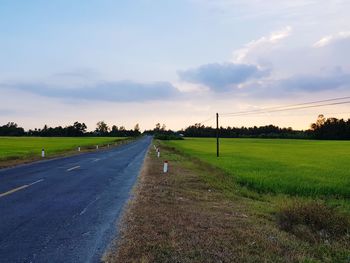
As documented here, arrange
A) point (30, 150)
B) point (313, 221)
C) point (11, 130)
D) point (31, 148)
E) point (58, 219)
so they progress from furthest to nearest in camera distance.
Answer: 1. point (11, 130)
2. point (31, 148)
3. point (30, 150)
4. point (313, 221)
5. point (58, 219)

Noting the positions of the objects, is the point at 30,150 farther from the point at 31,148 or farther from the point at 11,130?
the point at 11,130

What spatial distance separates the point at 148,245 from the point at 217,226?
2.25 meters

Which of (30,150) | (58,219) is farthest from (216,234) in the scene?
(30,150)

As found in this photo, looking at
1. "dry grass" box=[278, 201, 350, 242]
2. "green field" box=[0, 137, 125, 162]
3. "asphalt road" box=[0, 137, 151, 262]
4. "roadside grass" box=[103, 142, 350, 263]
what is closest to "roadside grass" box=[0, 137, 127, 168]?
"green field" box=[0, 137, 125, 162]

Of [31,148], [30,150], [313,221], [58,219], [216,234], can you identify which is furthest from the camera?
[31,148]

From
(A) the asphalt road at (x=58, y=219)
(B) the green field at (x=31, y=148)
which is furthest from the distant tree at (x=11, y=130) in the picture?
(A) the asphalt road at (x=58, y=219)

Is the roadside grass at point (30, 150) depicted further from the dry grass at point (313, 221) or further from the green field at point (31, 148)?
the dry grass at point (313, 221)

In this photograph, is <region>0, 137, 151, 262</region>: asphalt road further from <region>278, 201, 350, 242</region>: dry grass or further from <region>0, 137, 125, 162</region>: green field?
<region>0, 137, 125, 162</region>: green field

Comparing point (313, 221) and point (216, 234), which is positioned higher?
point (216, 234)

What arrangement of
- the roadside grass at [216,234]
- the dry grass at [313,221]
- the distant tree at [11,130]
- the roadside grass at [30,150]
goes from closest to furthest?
the roadside grass at [216,234] < the dry grass at [313,221] < the roadside grass at [30,150] < the distant tree at [11,130]

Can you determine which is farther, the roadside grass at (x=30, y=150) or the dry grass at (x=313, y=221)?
the roadside grass at (x=30, y=150)

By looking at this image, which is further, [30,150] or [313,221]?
[30,150]

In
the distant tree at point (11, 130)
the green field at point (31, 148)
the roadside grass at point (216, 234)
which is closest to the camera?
the roadside grass at point (216, 234)

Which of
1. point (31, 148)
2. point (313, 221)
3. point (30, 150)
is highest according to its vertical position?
point (31, 148)
